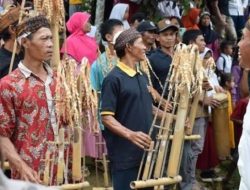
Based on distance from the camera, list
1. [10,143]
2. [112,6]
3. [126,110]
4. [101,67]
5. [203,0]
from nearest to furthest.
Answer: [10,143], [126,110], [101,67], [112,6], [203,0]

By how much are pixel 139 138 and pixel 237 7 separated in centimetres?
749

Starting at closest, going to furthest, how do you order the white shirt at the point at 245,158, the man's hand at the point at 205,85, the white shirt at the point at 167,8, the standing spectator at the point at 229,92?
the white shirt at the point at 245,158 < the man's hand at the point at 205,85 < the standing spectator at the point at 229,92 < the white shirt at the point at 167,8

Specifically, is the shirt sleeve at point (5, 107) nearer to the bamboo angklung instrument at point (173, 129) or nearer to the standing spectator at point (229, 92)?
the bamboo angklung instrument at point (173, 129)

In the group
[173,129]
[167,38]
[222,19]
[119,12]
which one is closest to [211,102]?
[167,38]

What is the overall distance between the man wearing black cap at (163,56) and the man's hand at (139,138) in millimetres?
1441

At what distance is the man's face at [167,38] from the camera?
21.5 feet

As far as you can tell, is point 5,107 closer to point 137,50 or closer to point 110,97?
point 110,97

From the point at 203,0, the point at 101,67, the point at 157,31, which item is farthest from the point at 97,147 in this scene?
the point at 203,0

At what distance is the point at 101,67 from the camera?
683 cm

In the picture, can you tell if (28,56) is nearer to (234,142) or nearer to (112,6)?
(234,142)

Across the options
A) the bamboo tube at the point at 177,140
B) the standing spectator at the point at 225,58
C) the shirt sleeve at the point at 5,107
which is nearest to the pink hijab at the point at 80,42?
the standing spectator at the point at 225,58

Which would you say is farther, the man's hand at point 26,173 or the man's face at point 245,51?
the man's hand at point 26,173

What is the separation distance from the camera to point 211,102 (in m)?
7.07

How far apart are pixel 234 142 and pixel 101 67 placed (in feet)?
6.51
